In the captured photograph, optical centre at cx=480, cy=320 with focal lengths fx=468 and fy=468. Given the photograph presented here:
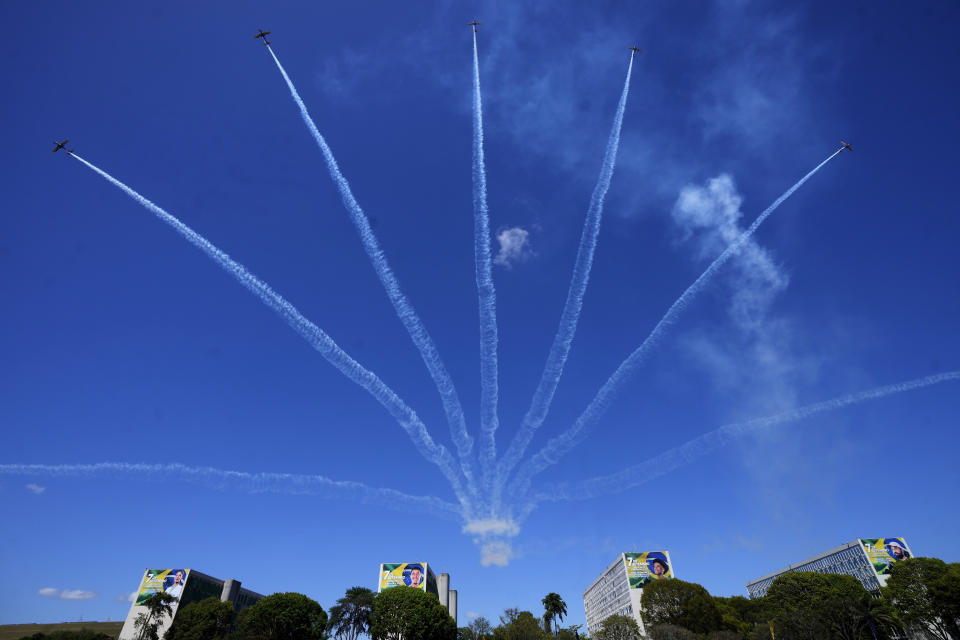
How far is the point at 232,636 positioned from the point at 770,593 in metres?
107

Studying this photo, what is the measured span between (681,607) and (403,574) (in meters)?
83.6

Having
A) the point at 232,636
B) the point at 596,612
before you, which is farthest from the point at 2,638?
the point at 596,612

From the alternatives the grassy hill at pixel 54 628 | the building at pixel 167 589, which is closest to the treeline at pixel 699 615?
the building at pixel 167 589

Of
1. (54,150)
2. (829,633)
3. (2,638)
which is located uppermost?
(54,150)

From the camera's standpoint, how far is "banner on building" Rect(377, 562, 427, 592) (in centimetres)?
14150

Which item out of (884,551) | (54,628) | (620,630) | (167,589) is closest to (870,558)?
(884,551)

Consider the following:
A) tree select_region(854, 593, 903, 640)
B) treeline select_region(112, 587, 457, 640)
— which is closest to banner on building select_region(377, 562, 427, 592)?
treeline select_region(112, 587, 457, 640)

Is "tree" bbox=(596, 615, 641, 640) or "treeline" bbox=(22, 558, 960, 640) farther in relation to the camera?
"tree" bbox=(596, 615, 641, 640)

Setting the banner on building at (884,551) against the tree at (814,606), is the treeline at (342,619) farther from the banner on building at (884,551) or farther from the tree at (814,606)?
the banner on building at (884,551)

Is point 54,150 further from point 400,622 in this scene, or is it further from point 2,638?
point 2,638

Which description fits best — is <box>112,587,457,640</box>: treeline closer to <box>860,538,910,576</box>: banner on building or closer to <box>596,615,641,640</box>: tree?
<box>596,615,641,640</box>: tree

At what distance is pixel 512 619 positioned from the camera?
392 ft

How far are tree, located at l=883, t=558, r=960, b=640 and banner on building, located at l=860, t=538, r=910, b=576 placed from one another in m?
45.3

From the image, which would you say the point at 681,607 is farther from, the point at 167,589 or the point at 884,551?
the point at 167,589
